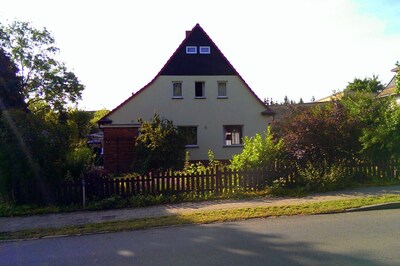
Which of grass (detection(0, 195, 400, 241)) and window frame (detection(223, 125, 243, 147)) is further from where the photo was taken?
window frame (detection(223, 125, 243, 147))

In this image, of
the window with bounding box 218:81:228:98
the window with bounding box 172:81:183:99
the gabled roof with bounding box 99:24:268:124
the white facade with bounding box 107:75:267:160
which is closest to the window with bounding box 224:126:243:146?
the white facade with bounding box 107:75:267:160

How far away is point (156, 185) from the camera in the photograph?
1167cm

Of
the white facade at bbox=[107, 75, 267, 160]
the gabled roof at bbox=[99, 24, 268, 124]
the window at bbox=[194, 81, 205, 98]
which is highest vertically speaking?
the gabled roof at bbox=[99, 24, 268, 124]

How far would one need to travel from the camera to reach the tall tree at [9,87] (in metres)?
25.9

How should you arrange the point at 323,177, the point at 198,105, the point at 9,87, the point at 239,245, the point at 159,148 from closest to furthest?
the point at 239,245 → the point at 323,177 → the point at 159,148 → the point at 198,105 → the point at 9,87

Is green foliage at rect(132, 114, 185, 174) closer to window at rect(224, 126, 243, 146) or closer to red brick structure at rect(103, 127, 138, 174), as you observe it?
red brick structure at rect(103, 127, 138, 174)

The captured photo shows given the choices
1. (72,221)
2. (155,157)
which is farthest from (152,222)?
(155,157)

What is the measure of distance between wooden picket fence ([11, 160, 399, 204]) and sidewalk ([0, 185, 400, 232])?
2.79ft

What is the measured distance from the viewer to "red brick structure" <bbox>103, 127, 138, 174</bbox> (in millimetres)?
22906

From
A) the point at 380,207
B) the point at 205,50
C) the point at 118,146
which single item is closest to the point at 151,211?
the point at 380,207

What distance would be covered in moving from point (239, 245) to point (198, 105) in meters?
18.5

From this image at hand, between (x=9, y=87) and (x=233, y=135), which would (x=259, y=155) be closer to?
(x=233, y=135)

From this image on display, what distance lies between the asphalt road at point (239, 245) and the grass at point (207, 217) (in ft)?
1.30

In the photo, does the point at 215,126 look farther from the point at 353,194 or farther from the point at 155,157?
the point at 353,194
